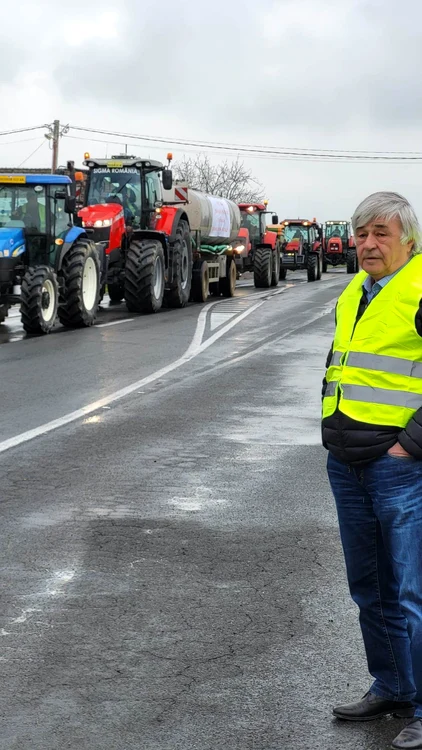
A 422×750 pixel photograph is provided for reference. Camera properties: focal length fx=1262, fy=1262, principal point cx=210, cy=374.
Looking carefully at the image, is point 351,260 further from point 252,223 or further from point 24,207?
point 24,207

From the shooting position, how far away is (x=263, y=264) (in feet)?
130

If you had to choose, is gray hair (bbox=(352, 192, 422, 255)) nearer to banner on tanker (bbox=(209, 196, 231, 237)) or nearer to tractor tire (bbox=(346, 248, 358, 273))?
banner on tanker (bbox=(209, 196, 231, 237))

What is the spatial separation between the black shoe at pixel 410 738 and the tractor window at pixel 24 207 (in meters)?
17.1

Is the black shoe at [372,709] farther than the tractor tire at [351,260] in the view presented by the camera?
No

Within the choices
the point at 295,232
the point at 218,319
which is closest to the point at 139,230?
the point at 218,319

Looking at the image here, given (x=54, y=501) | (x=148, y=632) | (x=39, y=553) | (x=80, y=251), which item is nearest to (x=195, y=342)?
(x=80, y=251)

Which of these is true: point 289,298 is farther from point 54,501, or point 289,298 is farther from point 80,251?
point 54,501

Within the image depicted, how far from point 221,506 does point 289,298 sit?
25221 mm

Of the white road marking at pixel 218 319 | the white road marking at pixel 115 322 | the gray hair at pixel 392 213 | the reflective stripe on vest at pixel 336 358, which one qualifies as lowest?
the white road marking at pixel 218 319

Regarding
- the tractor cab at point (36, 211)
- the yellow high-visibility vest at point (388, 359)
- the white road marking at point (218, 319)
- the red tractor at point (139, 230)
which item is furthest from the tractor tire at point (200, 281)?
the yellow high-visibility vest at point (388, 359)

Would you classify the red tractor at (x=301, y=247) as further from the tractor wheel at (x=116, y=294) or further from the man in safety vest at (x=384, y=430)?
the man in safety vest at (x=384, y=430)

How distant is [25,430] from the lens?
10578mm

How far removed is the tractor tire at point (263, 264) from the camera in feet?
130

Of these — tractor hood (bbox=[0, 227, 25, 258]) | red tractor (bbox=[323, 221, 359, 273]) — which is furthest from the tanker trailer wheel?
tractor hood (bbox=[0, 227, 25, 258])
